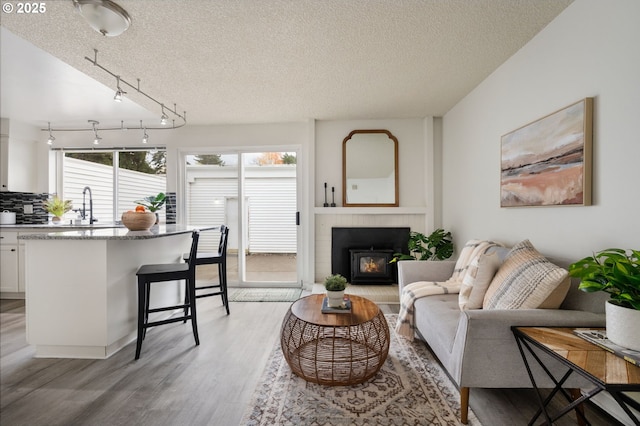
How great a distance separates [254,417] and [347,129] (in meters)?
3.51

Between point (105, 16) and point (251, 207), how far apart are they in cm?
278

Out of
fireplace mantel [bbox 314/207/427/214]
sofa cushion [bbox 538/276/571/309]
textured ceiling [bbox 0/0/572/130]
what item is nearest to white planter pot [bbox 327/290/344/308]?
sofa cushion [bbox 538/276/571/309]

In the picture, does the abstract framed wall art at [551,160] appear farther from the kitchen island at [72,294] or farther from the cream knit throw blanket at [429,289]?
the kitchen island at [72,294]

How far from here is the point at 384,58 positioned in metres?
2.40

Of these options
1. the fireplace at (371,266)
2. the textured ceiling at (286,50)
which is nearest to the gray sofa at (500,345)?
the textured ceiling at (286,50)

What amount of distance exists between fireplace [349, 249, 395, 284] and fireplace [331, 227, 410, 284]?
0.29 feet

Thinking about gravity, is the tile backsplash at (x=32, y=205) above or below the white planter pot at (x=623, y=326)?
above

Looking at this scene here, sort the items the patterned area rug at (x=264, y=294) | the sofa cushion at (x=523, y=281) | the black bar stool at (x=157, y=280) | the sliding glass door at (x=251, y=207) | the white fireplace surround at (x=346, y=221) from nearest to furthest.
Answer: the sofa cushion at (x=523, y=281), the black bar stool at (x=157, y=280), the patterned area rug at (x=264, y=294), the white fireplace surround at (x=346, y=221), the sliding glass door at (x=251, y=207)

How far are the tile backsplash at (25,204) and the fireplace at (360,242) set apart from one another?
4.42 m

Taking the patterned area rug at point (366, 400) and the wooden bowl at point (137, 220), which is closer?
the patterned area rug at point (366, 400)

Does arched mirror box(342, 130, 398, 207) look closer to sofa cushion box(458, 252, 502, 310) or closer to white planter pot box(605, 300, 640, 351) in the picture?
sofa cushion box(458, 252, 502, 310)

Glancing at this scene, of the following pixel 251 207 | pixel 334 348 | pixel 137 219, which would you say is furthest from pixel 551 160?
pixel 251 207

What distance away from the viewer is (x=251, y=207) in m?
4.28

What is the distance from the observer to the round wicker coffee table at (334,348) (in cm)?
180
